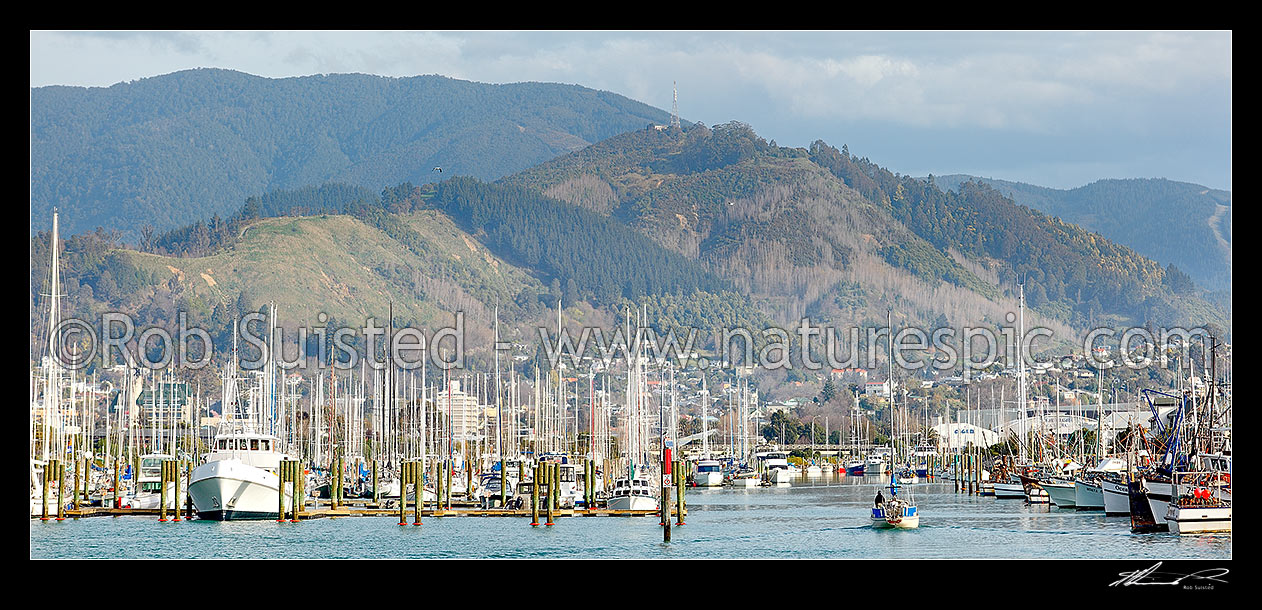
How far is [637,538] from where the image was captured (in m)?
44.5

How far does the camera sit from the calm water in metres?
40.0

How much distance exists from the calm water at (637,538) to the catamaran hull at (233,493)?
56 cm

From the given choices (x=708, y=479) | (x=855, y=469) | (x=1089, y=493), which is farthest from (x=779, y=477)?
(x=1089, y=493)

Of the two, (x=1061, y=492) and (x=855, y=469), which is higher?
(x=1061, y=492)

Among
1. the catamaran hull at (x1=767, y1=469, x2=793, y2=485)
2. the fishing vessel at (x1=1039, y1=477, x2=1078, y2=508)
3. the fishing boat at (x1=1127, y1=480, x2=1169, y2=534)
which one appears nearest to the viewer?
the fishing boat at (x1=1127, y1=480, x2=1169, y2=534)

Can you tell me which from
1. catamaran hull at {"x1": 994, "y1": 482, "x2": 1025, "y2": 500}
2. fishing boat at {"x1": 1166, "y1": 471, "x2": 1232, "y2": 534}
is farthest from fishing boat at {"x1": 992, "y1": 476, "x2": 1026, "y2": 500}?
fishing boat at {"x1": 1166, "y1": 471, "x2": 1232, "y2": 534}

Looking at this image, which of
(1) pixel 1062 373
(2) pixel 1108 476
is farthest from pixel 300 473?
(1) pixel 1062 373

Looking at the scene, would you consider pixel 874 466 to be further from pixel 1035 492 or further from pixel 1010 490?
pixel 1035 492

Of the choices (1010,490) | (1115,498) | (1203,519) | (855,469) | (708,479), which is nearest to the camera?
(1203,519)

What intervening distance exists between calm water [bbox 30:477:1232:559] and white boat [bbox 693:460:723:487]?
3082 cm

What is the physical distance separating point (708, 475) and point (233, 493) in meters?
43.7

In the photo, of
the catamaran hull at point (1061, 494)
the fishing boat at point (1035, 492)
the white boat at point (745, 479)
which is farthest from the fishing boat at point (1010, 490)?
the white boat at point (745, 479)

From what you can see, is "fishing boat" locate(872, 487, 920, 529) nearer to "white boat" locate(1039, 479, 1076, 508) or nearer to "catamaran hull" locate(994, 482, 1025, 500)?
"white boat" locate(1039, 479, 1076, 508)
